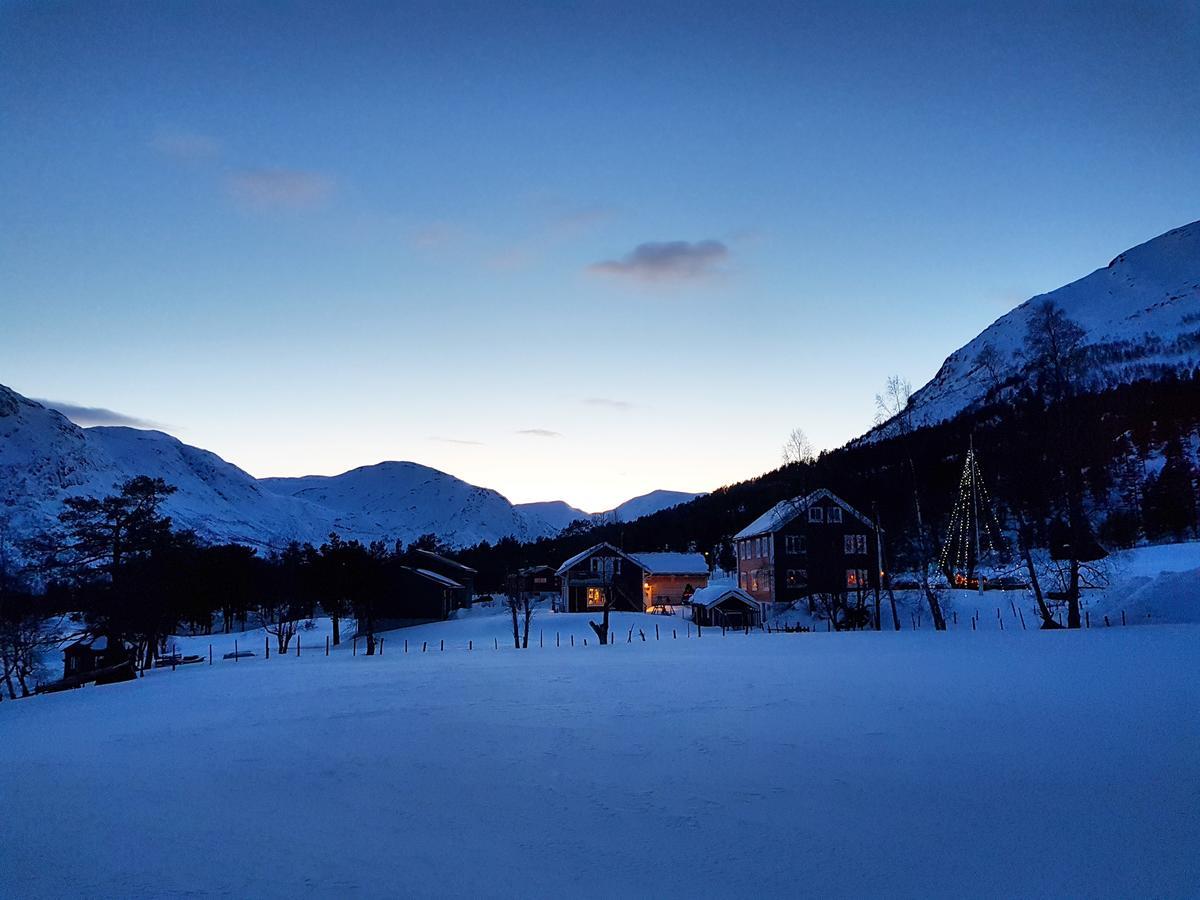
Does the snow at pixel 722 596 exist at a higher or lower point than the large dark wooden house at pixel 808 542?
lower

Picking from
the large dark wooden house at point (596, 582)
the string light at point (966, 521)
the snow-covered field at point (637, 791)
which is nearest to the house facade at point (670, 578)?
the large dark wooden house at point (596, 582)

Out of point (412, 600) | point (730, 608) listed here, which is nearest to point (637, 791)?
point (730, 608)

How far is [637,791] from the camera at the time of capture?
11211 millimetres

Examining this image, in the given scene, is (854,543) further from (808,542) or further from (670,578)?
(670,578)

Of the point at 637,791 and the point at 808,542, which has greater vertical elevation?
the point at 808,542

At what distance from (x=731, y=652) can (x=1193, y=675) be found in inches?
681

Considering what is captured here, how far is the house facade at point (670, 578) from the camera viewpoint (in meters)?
76.1

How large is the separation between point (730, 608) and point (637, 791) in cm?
4674

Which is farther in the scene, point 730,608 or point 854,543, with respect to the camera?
point 854,543

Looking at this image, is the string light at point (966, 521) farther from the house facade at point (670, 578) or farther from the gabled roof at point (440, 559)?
the gabled roof at point (440, 559)

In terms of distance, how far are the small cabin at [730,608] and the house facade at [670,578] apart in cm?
1740

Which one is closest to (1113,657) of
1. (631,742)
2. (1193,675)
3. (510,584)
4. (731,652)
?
(1193,675)

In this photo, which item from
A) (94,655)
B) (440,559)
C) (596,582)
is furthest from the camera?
(440,559)

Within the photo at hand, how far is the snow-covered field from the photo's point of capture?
844 cm
